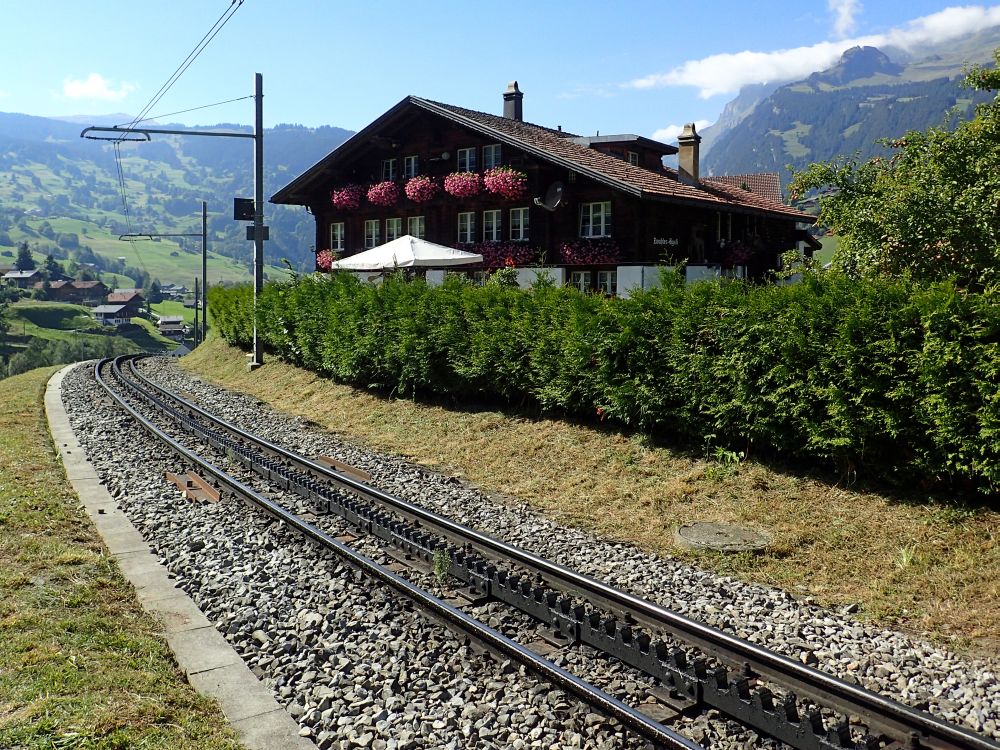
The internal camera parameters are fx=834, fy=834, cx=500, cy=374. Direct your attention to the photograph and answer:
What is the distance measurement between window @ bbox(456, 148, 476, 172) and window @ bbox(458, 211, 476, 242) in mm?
1565

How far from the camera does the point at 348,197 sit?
33.6 m

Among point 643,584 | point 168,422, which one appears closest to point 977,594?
point 643,584

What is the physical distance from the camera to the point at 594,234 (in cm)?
2644

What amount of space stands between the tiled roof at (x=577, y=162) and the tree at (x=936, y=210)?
33.1ft

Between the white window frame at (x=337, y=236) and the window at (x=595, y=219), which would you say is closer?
the window at (x=595, y=219)

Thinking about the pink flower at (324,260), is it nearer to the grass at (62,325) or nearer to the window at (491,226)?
the window at (491,226)

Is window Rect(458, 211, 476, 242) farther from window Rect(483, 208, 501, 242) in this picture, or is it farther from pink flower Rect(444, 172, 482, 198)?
pink flower Rect(444, 172, 482, 198)

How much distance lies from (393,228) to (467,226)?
444cm

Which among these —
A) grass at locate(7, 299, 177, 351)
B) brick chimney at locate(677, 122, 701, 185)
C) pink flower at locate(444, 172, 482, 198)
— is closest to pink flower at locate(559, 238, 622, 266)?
pink flower at locate(444, 172, 482, 198)

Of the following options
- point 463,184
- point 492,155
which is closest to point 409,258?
point 463,184

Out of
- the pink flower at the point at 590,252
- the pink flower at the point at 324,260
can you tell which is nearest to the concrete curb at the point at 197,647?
the pink flower at the point at 590,252

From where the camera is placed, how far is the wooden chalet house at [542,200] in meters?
25.5

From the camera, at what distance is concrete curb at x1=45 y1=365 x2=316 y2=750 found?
16.8 ft

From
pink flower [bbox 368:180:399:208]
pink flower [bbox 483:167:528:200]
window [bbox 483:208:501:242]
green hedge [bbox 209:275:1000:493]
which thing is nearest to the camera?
green hedge [bbox 209:275:1000:493]
